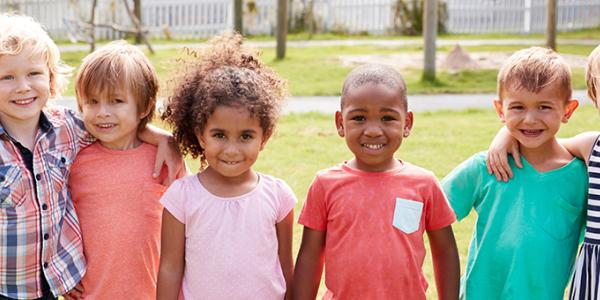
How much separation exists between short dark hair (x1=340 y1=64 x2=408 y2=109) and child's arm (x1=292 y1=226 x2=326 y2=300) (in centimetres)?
50

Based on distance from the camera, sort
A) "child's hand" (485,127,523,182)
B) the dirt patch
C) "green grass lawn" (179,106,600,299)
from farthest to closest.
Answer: the dirt patch, "green grass lawn" (179,106,600,299), "child's hand" (485,127,523,182)

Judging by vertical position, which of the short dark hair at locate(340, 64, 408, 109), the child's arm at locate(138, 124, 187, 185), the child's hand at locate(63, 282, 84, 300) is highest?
the short dark hair at locate(340, 64, 408, 109)

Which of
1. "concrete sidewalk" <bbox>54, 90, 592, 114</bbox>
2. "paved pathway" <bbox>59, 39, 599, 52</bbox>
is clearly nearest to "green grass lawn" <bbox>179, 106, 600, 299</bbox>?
"concrete sidewalk" <bbox>54, 90, 592, 114</bbox>

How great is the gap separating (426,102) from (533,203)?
784 centimetres

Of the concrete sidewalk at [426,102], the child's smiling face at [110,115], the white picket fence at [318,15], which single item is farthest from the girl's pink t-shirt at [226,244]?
the white picket fence at [318,15]

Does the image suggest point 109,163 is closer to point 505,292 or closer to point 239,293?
point 239,293

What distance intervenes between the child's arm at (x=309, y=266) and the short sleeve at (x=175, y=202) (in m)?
0.47

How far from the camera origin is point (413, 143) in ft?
26.1

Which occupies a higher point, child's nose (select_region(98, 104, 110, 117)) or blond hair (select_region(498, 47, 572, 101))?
blond hair (select_region(498, 47, 572, 101))

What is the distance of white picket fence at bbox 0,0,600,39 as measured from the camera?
19.9 m

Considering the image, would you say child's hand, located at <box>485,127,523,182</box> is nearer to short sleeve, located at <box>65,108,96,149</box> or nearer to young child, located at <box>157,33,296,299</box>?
young child, located at <box>157,33,296,299</box>

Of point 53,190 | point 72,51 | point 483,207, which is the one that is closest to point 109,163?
point 53,190

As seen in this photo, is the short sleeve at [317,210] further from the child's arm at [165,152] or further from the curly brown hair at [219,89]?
the child's arm at [165,152]

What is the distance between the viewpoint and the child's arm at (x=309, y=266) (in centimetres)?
299
